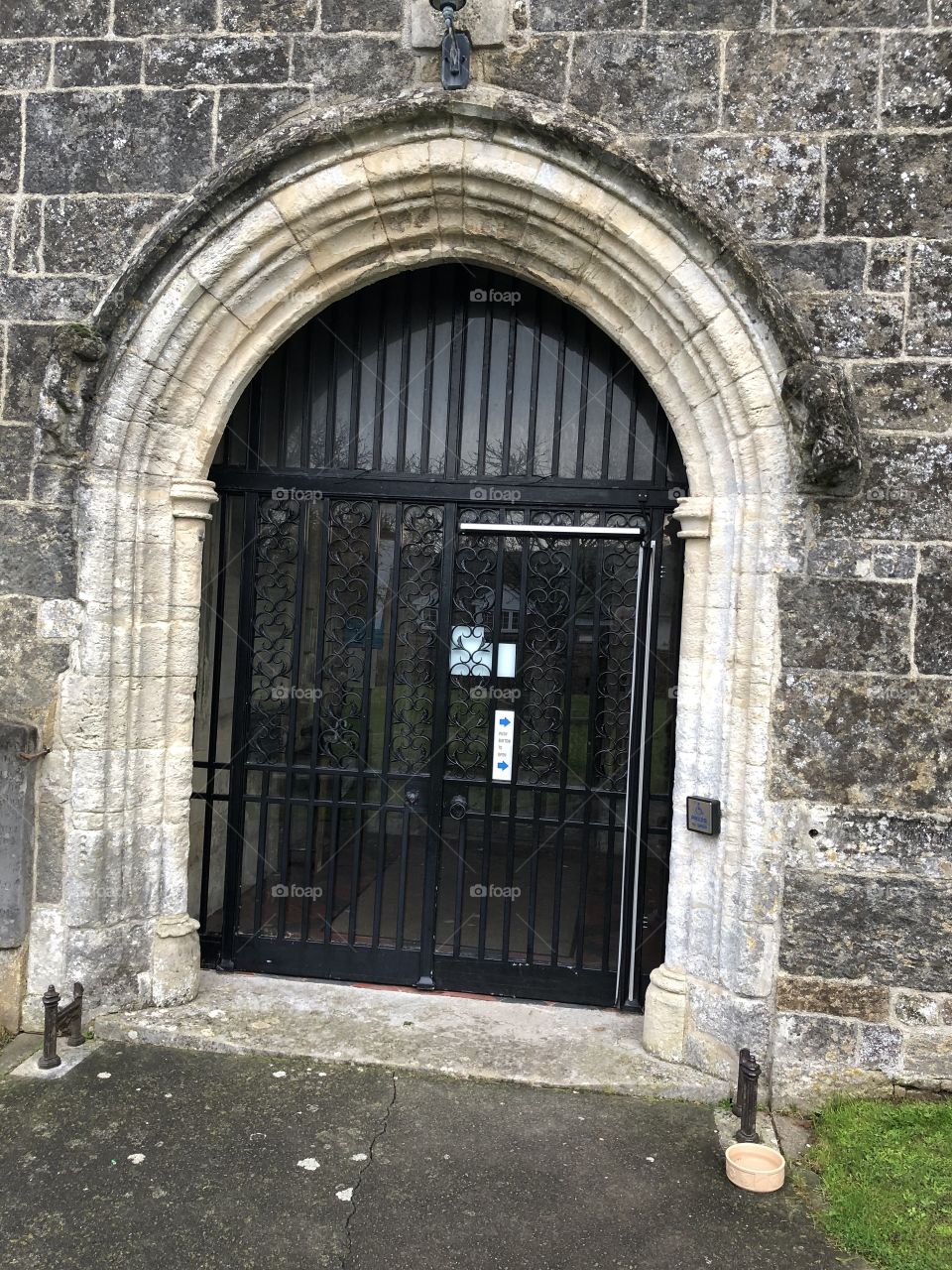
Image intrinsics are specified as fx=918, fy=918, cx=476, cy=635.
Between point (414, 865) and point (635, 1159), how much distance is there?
167 centimetres

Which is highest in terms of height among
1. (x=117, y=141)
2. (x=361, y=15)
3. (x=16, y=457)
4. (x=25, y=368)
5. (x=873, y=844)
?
(x=361, y=15)

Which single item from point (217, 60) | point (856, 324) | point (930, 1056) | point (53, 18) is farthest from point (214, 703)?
point (930, 1056)

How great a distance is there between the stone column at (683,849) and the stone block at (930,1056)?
2.74 feet

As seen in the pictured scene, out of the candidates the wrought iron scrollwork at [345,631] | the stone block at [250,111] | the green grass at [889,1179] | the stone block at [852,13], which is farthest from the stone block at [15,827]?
the stone block at [852,13]

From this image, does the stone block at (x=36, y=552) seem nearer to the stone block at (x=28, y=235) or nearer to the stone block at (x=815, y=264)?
the stone block at (x=28, y=235)

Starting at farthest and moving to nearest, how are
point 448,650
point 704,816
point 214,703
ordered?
point 214,703, point 448,650, point 704,816

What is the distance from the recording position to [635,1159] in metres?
3.19

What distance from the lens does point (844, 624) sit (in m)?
3.47

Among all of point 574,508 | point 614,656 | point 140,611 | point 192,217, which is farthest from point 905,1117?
point 192,217

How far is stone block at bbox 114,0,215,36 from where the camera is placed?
3.78 meters

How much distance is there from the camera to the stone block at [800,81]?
3.45 metres

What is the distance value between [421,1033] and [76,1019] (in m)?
1.43

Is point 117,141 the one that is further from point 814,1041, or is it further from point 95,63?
point 814,1041

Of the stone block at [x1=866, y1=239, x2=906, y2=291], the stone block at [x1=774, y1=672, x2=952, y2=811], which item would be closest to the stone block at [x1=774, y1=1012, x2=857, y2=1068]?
the stone block at [x1=774, y1=672, x2=952, y2=811]
